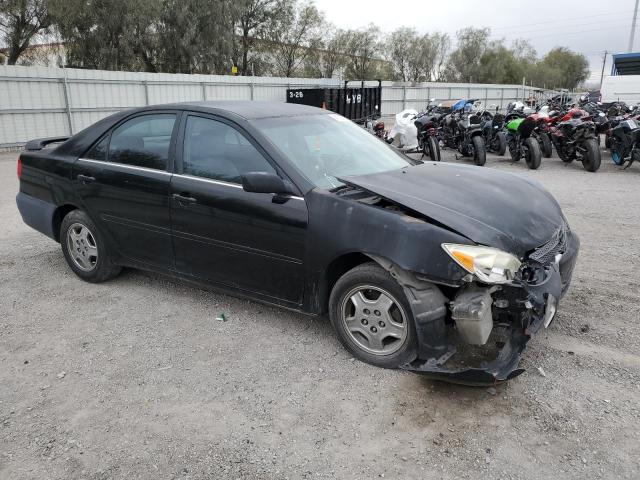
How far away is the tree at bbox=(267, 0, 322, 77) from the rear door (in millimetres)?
39943

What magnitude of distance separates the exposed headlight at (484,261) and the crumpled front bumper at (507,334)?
97 mm

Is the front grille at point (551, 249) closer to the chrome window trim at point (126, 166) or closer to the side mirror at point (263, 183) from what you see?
the side mirror at point (263, 183)

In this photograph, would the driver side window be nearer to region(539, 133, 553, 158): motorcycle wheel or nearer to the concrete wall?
region(539, 133, 553, 158): motorcycle wheel

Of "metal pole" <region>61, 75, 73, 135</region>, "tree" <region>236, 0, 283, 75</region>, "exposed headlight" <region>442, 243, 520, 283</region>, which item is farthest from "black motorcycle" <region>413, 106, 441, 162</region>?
"tree" <region>236, 0, 283, 75</region>

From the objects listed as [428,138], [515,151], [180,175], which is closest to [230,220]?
[180,175]

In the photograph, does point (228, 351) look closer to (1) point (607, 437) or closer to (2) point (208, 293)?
(2) point (208, 293)

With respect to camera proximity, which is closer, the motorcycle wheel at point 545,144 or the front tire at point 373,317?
the front tire at point 373,317

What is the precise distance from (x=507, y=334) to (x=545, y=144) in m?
10.7

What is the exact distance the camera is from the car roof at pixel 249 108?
3.96 meters

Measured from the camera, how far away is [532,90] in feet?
145

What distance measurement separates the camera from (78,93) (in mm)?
16500

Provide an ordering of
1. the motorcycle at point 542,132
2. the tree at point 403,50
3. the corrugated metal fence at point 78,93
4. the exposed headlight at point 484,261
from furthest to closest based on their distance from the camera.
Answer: the tree at point 403,50, the corrugated metal fence at point 78,93, the motorcycle at point 542,132, the exposed headlight at point 484,261

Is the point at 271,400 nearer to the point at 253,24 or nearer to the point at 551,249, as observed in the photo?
the point at 551,249

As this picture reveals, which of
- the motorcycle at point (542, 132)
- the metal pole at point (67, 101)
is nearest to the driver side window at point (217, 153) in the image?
the motorcycle at point (542, 132)
